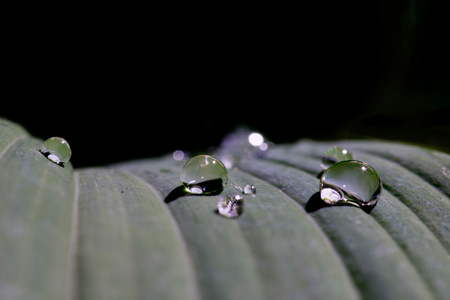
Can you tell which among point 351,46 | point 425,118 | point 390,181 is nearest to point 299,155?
point 390,181

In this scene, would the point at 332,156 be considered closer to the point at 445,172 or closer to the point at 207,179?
→ the point at 445,172

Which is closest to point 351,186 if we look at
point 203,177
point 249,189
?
point 249,189

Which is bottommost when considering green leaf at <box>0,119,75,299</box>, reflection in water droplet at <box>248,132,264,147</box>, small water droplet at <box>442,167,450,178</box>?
reflection in water droplet at <box>248,132,264,147</box>

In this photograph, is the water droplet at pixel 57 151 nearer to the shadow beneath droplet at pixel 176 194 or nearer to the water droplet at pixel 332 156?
the shadow beneath droplet at pixel 176 194

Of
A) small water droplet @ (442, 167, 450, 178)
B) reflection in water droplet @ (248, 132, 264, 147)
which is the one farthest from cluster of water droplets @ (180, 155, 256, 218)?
reflection in water droplet @ (248, 132, 264, 147)

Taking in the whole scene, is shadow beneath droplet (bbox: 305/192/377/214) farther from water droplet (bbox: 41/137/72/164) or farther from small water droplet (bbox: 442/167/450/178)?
water droplet (bbox: 41/137/72/164)

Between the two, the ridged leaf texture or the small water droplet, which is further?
the small water droplet

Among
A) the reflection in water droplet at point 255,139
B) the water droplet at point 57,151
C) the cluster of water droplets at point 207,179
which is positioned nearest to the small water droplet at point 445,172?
the cluster of water droplets at point 207,179
